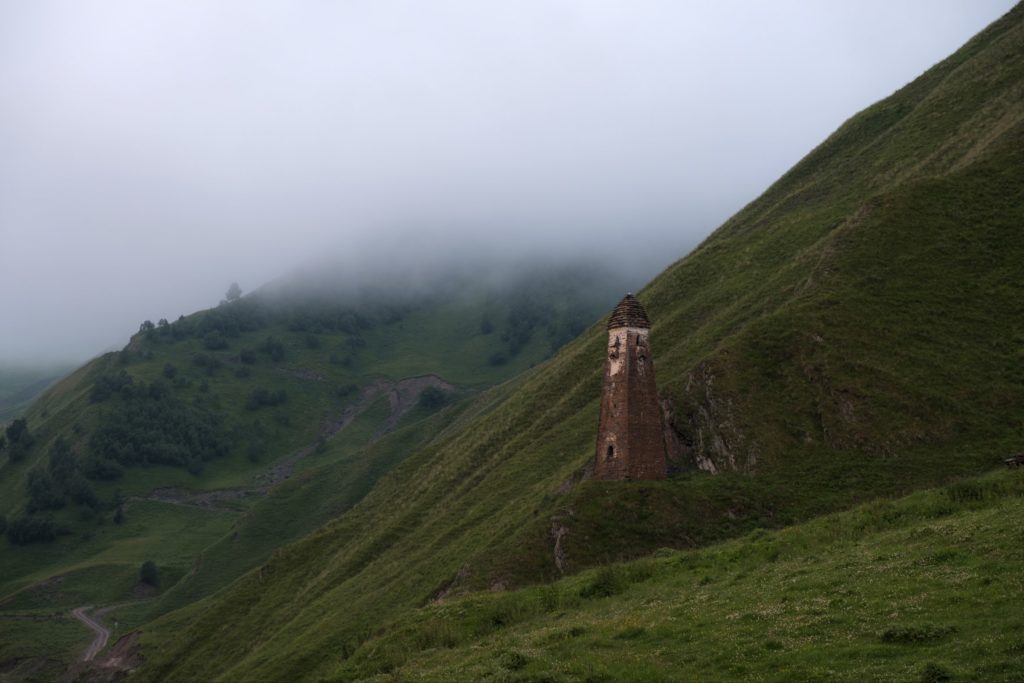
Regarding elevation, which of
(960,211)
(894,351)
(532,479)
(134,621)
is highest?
(960,211)

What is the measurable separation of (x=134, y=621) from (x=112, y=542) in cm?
4231

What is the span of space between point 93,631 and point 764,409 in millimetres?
95124

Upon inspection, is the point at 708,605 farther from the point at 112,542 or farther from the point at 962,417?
the point at 112,542

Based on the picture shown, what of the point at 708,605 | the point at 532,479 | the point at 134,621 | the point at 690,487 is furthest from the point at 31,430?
the point at 708,605

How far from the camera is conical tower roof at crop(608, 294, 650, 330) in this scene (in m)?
45.2

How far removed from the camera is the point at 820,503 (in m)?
39.7

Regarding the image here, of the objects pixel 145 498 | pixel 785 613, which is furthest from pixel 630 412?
pixel 145 498

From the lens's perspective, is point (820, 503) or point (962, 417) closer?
point (820, 503)

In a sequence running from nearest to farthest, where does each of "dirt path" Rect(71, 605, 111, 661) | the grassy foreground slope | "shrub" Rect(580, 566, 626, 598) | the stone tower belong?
"shrub" Rect(580, 566, 626, 598) → the grassy foreground slope → the stone tower → "dirt path" Rect(71, 605, 111, 661)

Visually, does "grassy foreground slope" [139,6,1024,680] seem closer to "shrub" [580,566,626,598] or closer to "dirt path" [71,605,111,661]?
"shrub" [580,566,626,598]

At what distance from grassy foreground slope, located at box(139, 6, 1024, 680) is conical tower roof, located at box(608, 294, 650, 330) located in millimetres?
4865

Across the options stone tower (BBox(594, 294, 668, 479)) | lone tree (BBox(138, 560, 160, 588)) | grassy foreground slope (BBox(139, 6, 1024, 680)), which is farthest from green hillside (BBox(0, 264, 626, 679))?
stone tower (BBox(594, 294, 668, 479))

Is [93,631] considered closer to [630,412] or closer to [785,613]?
[630,412]

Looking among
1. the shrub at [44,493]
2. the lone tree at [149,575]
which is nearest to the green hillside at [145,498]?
the shrub at [44,493]
